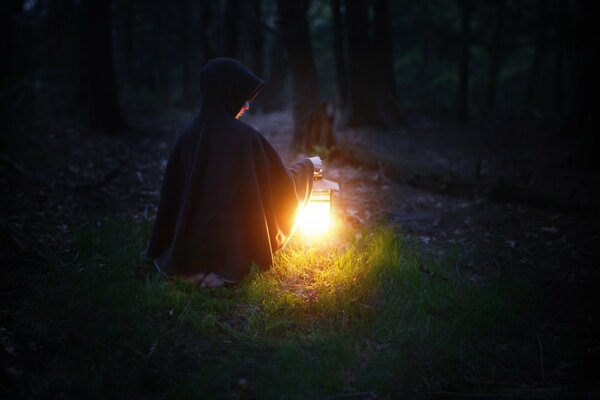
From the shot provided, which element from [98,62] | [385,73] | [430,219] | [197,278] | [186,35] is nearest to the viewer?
[197,278]

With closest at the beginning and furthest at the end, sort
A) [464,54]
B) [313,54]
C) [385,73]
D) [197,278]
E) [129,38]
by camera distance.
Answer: [197,278] < [313,54] < [385,73] < [464,54] < [129,38]

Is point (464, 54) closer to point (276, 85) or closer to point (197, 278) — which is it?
point (276, 85)

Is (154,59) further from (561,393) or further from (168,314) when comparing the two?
(561,393)

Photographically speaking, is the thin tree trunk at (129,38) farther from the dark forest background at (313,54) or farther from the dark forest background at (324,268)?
the dark forest background at (324,268)

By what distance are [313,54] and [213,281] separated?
310 inches

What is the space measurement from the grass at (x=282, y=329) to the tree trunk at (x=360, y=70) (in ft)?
33.8

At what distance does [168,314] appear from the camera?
4.23m

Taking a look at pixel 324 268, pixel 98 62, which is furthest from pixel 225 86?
pixel 98 62

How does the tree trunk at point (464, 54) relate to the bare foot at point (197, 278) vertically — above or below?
above

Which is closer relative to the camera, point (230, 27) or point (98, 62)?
point (98, 62)

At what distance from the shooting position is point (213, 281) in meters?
4.66

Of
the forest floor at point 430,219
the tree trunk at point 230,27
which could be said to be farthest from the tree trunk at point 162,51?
the forest floor at point 430,219

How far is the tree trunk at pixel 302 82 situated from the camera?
32.5ft

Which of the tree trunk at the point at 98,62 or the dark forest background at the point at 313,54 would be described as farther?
the tree trunk at the point at 98,62
